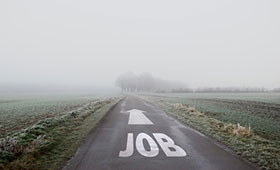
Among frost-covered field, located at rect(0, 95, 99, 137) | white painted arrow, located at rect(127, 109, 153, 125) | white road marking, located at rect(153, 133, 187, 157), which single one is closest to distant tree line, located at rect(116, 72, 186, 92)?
frost-covered field, located at rect(0, 95, 99, 137)

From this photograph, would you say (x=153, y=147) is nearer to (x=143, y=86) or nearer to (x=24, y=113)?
(x=24, y=113)

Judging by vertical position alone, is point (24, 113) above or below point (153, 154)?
below

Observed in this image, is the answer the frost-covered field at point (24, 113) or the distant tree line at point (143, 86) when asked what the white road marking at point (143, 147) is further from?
the distant tree line at point (143, 86)

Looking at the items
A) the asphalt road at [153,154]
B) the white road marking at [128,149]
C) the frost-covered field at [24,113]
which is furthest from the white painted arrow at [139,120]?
the frost-covered field at [24,113]

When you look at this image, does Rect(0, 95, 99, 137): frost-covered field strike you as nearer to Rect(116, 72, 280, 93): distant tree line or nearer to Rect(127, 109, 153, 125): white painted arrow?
Rect(127, 109, 153, 125): white painted arrow

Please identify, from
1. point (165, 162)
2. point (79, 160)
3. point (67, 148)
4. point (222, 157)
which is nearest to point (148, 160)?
point (165, 162)

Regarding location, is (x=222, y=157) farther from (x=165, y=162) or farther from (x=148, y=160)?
(x=148, y=160)

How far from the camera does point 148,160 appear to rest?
16.9 feet

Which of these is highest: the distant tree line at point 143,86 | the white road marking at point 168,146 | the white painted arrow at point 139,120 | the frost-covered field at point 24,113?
the distant tree line at point 143,86

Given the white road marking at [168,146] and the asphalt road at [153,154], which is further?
the white road marking at [168,146]

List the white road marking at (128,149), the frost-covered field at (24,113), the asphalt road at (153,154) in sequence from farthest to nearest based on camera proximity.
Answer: the frost-covered field at (24,113)
the white road marking at (128,149)
the asphalt road at (153,154)

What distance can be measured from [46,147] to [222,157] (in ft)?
18.7

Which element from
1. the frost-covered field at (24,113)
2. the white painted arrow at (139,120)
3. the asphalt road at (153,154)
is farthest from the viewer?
the frost-covered field at (24,113)

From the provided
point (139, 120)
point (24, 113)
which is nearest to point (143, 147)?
point (139, 120)
